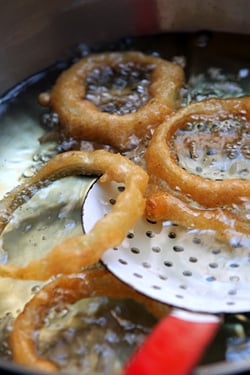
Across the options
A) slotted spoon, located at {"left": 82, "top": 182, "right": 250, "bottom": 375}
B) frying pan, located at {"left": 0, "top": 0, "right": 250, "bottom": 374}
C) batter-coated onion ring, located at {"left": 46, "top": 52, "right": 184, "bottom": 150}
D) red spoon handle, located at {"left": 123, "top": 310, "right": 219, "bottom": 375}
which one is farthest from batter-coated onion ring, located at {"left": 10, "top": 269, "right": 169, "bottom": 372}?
frying pan, located at {"left": 0, "top": 0, "right": 250, "bottom": 374}

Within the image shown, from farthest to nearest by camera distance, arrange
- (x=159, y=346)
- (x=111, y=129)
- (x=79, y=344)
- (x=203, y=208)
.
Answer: (x=111, y=129) < (x=203, y=208) < (x=79, y=344) < (x=159, y=346)

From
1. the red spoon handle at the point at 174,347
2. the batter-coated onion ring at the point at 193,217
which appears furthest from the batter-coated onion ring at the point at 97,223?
the red spoon handle at the point at 174,347

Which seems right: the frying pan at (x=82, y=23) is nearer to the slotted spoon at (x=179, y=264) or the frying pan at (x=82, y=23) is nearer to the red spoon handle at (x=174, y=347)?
the slotted spoon at (x=179, y=264)

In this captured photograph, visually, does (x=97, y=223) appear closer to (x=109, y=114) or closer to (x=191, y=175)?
(x=191, y=175)

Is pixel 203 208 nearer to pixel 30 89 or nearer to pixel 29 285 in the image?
pixel 29 285

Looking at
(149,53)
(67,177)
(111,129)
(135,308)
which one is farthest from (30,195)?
(149,53)

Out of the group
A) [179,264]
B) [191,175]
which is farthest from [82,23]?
[179,264]

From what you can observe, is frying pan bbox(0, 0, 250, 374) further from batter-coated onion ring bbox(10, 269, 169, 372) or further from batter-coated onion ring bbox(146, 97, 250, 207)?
batter-coated onion ring bbox(10, 269, 169, 372)
